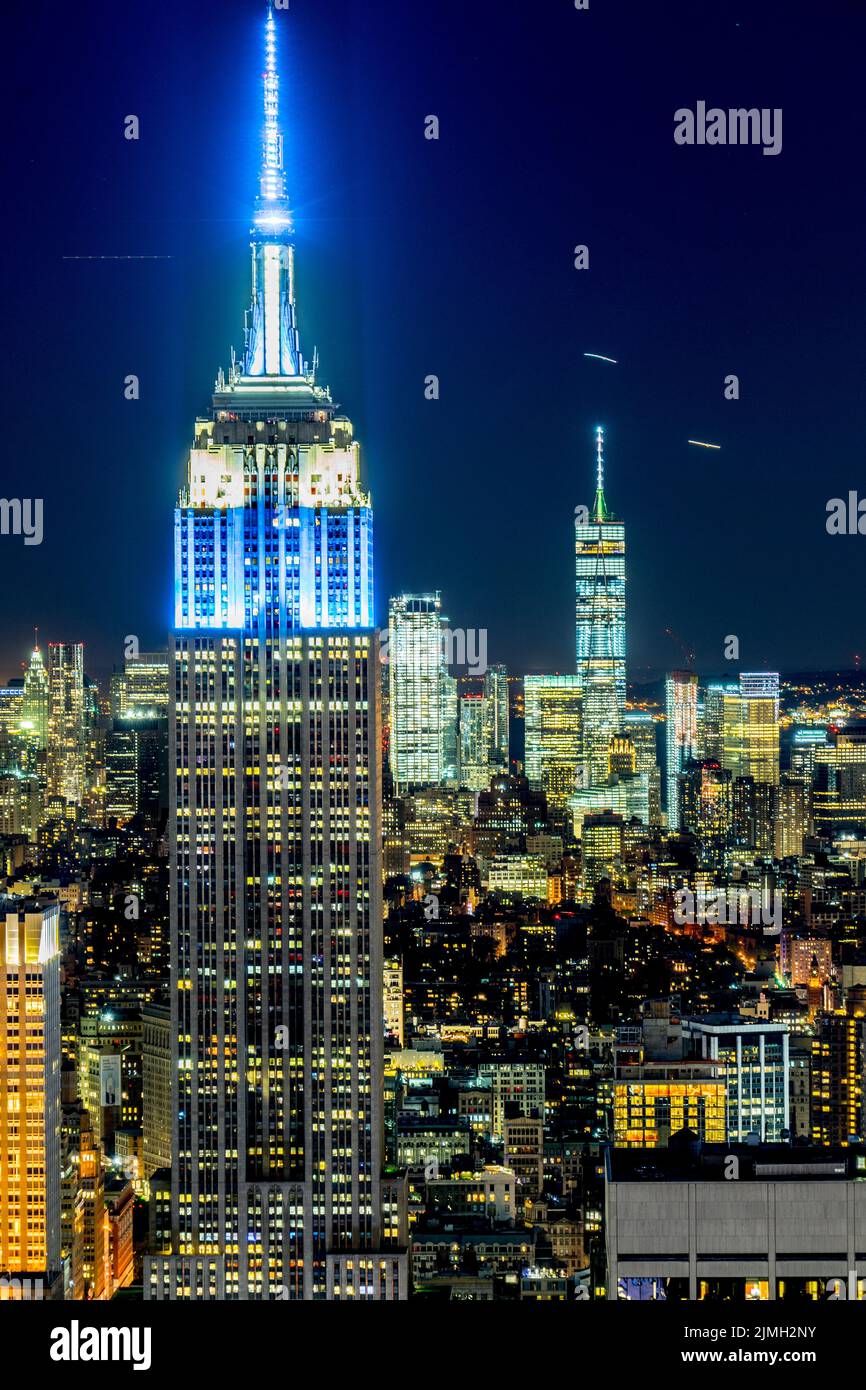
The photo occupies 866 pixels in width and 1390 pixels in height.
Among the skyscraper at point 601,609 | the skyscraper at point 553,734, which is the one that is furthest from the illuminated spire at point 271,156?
the skyscraper at point 553,734

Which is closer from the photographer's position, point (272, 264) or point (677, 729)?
point (272, 264)

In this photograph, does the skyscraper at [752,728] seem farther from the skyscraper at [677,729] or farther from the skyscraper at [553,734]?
the skyscraper at [553,734]

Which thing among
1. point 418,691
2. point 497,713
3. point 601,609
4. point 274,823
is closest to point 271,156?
point 274,823

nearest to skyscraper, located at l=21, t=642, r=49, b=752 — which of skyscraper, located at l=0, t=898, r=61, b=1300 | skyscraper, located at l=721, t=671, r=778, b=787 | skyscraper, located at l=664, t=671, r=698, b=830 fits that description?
skyscraper, located at l=0, t=898, r=61, b=1300

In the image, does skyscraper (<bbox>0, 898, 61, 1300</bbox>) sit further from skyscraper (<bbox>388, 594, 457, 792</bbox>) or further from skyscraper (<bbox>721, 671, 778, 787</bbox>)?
skyscraper (<bbox>721, 671, 778, 787</bbox>)

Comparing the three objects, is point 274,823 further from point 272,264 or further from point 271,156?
point 271,156

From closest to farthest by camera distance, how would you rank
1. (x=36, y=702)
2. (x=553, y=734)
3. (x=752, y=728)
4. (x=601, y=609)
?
(x=36, y=702)
(x=601, y=609)
(x=752, y=728)
(x=553, y=734)

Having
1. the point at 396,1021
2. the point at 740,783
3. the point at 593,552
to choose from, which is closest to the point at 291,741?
the point at 593,552
